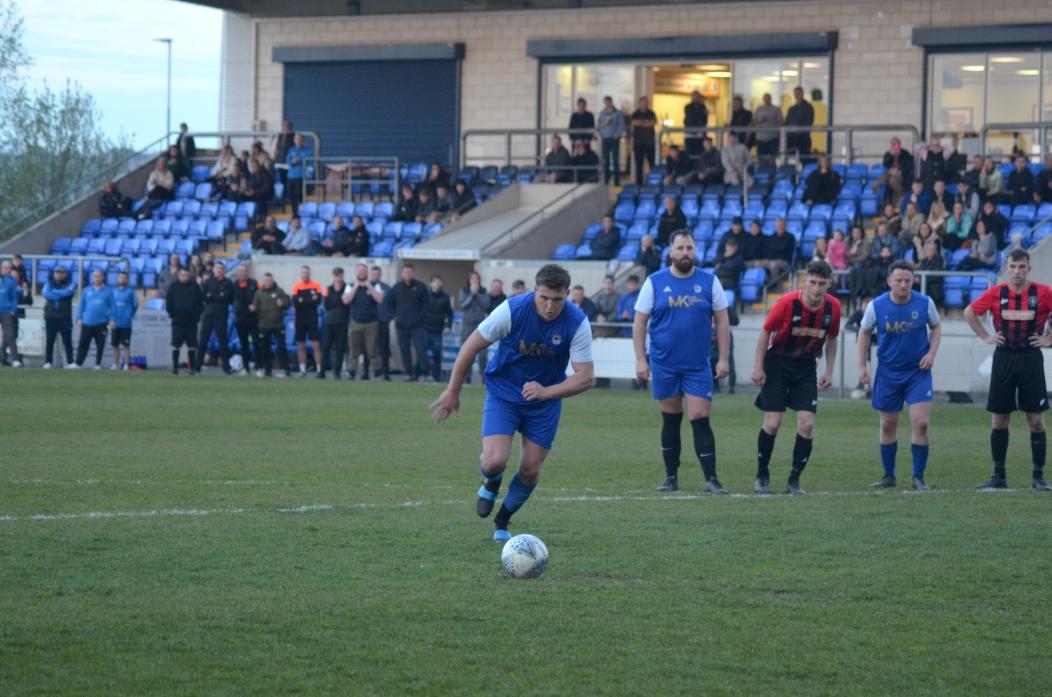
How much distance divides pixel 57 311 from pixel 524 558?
67.1 feet

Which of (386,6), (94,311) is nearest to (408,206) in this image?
(386,6)

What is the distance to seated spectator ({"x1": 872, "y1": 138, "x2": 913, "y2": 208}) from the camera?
1086 inches

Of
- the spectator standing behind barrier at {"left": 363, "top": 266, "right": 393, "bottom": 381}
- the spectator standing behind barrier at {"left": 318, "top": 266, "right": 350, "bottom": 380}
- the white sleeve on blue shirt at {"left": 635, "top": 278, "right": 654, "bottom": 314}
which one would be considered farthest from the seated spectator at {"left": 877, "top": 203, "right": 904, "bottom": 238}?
the white sleeve on blue shirt at {"left": 635, "top": 278, "right": 654, "bottom": 314}

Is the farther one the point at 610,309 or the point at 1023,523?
the point at 610,309

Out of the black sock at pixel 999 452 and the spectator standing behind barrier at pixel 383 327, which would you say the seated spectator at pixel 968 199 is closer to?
the spectator standing behind barrier at pixel 383 327

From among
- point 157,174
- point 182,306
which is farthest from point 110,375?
point 157,174

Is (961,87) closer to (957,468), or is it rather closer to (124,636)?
(957,468)

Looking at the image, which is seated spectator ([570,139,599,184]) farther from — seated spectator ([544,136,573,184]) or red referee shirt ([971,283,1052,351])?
red referee shirt ([971,283,1052,351])

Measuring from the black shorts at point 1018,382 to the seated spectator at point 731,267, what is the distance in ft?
43.7

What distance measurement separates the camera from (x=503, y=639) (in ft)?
20.9

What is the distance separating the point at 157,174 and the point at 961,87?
17.5 metres

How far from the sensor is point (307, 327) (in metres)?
25.8

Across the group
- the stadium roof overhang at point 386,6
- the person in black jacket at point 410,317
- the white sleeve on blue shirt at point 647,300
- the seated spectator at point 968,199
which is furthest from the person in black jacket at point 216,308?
the white sleeve on blue shirt at point 647,300

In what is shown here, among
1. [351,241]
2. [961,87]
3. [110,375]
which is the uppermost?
[961,87]
